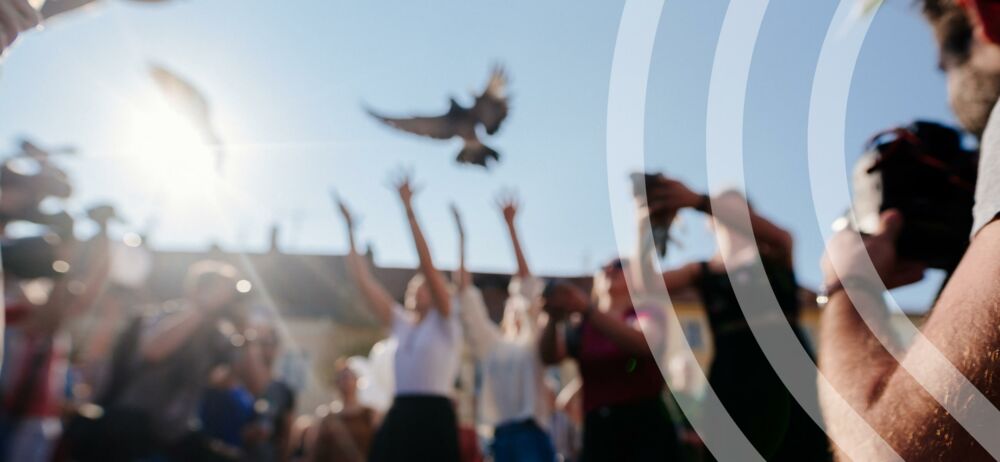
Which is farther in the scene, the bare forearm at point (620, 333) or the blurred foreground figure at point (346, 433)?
the blurred foreground figure at point (346, 433)

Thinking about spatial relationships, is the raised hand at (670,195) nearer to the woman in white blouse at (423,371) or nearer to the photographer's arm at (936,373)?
the photographer's arm at (936,373)

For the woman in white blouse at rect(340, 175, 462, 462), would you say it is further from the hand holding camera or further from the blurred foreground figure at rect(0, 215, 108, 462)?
the hand holding camera

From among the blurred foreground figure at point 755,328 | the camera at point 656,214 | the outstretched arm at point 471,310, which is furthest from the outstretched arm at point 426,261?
the camera at point 656,214

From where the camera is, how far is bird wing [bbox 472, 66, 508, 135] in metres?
4.36

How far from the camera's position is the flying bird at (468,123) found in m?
4.23

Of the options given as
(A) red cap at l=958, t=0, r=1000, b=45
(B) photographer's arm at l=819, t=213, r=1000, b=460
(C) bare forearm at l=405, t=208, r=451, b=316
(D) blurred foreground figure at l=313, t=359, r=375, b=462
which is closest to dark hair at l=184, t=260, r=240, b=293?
(C) bare forearm at l=405, t=208, r=451, b=316

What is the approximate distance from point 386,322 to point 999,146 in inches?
129

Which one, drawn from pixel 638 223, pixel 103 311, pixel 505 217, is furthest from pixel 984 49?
pixel 103 311

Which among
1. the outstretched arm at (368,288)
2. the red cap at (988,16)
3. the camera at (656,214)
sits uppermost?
the red cap at (988,16)

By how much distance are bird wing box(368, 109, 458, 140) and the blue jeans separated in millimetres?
1906

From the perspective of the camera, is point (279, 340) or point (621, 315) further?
point (279, 340)

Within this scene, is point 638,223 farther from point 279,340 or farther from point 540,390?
point 279,340

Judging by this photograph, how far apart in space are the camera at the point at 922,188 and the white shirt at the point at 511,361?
2590mm

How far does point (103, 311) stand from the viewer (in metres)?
4.57
